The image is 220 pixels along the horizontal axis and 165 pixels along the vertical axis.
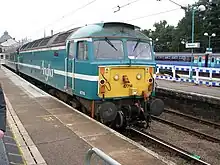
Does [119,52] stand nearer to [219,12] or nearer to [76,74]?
[76,74]

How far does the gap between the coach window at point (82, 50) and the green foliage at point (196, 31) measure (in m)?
42.7

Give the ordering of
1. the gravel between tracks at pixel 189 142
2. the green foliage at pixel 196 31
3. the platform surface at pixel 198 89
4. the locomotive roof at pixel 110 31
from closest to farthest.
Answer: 1. the gravel between tracks at pixel 189 142
2. the locomotive roof at pixel 110 31
3. the platform surface at pixel 198 89
4. the green foliage at pixel 196 31

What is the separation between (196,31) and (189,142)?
65291 mm

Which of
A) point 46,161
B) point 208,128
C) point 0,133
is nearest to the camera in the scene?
point 0,133

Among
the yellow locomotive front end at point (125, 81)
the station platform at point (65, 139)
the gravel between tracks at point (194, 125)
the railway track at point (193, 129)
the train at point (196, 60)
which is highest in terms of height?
the train at point (196, 60)

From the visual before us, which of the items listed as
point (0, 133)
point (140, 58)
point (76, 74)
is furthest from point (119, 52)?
point (0, 133)

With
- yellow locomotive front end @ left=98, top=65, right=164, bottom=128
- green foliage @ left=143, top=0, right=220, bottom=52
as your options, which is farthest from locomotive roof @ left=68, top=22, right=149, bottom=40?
green foliage @ left=143, top=0, right=220, bottom=52

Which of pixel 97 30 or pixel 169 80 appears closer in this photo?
pixel 97 30

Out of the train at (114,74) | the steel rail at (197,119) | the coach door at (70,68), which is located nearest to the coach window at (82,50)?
the train at (114,74)

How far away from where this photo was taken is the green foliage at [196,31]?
62.0 meters

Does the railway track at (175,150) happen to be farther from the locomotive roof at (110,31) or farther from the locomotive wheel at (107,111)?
the locomotive roof at (110,31)

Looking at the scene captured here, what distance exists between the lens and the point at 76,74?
30.9 feet

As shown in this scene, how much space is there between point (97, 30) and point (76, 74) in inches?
61.6

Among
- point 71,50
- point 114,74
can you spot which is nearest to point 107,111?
point 114,74
